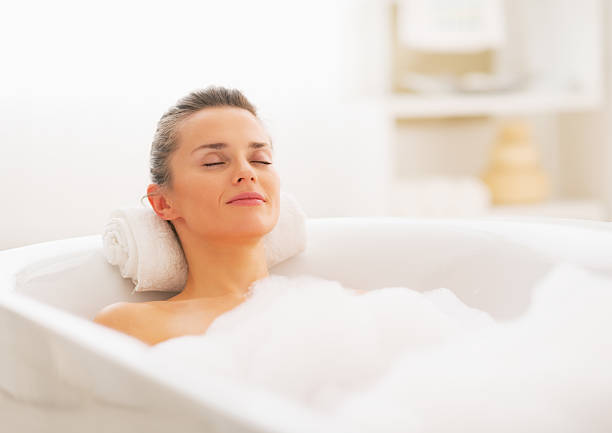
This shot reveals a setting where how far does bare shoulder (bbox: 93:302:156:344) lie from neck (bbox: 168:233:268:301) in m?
0.16

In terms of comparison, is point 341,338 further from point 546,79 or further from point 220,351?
point 546,79

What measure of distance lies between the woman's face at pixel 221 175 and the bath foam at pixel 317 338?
15 centimetres

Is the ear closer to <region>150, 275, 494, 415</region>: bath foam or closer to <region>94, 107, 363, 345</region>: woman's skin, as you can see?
<region>94, 107, 363, 345</region>: woman's skin

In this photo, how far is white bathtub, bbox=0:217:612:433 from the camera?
632 millimetres

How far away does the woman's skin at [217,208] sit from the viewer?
49.5 inches

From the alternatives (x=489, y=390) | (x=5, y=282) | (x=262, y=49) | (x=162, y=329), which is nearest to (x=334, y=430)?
(x=489, y=390)

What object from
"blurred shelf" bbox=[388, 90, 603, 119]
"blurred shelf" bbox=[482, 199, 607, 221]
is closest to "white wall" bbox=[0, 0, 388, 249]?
"blurred shelf" bbox=[388, 90, 603, 119]

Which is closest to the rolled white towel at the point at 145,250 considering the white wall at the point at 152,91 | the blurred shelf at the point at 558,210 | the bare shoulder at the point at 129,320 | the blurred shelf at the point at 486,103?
the bare shoulder at the point at 129,320

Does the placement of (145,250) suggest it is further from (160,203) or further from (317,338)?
(317,338)

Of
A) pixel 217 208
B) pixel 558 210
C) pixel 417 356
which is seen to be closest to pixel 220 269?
pixel 217 208

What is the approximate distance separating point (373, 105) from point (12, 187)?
121 cm

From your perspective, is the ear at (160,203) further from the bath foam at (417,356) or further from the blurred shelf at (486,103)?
the blurred shelf at (486,103)

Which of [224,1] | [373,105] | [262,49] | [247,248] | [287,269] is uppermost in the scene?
[224,1]

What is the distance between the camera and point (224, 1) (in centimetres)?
225
